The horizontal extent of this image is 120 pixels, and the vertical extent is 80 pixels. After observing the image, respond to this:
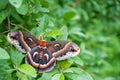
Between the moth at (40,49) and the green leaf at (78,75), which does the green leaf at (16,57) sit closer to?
the moth at (40,49)

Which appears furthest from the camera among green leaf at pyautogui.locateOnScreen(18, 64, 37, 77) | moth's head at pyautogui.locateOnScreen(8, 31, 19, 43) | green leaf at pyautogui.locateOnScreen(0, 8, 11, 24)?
green leaf at pyautogui.locateOnScreen(0, 8, 11, 24)

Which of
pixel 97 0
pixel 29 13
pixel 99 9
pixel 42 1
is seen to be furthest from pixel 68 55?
pixel 99 9

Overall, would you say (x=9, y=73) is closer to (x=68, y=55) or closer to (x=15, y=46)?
(x=15, y=46)

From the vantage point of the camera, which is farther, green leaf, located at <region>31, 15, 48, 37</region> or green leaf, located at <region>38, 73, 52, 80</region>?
green leaf, located at <region>31, 15, 48, 37</region>

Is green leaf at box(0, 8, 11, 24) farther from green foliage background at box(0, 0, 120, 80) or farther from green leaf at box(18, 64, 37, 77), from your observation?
green leaf at box(18, 64, 37, 77)

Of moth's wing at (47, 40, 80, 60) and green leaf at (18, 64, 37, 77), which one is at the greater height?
moth's wing at (47, 40, 80, 60)

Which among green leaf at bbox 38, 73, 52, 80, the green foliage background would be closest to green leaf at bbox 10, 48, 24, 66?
the green foliage background

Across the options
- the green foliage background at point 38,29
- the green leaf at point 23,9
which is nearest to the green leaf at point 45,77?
the green foliage background at point 38,29
